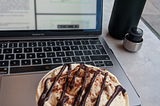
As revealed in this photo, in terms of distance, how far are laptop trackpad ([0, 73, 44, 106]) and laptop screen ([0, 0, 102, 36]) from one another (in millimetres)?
218

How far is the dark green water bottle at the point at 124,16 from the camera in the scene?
0.70 m

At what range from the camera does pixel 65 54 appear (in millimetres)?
644

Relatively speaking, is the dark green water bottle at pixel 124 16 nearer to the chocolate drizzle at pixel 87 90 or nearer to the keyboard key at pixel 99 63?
the keyboard key at pixel 99 63

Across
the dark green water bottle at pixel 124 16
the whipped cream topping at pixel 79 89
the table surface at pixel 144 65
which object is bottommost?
the table surface at pixel 144 65

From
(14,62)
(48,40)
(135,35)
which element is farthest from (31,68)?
(135,35)

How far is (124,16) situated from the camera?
0.73 m

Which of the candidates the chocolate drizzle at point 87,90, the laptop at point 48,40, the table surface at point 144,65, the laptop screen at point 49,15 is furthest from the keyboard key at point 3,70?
the table surface at point 144,65

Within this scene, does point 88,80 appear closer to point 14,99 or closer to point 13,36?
point 14,99

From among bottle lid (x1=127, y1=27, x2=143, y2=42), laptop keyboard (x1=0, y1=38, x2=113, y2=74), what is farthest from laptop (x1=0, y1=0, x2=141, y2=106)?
bottle lid (x1=127, y1=27, x2=143, y2=42)

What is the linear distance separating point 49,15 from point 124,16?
31 cm

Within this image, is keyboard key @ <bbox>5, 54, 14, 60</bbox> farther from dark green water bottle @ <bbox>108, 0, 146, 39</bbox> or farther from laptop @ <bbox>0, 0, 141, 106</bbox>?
dark green water bottle @ <bbox>108, 0, 146, 39</bbox>

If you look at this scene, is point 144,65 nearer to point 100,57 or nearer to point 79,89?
point 100,57

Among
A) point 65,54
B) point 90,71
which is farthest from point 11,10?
point 90,71

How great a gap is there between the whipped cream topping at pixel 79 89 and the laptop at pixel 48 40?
5.0 inches
